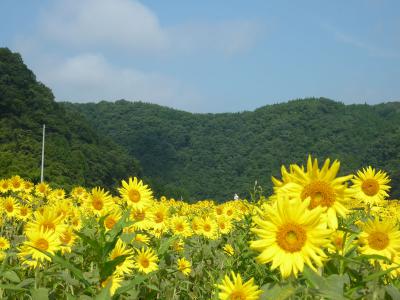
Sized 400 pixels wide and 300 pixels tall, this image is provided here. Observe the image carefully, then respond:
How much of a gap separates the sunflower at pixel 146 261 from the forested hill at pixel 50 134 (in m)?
35.6

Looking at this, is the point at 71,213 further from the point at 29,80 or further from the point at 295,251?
the point at 29,80

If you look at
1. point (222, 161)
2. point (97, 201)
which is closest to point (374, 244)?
point (97, 201)

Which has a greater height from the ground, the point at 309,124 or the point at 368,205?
the point at 309,124

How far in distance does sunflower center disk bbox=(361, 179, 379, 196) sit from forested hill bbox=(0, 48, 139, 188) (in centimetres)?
3627

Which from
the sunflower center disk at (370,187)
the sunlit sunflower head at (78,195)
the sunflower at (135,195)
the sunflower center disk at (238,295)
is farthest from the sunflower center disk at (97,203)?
the sunlit sunflower head at (78,195)

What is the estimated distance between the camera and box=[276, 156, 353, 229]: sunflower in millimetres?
2727

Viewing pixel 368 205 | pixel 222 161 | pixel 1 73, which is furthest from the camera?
pixel 222 161

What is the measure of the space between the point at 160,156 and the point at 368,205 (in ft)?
360

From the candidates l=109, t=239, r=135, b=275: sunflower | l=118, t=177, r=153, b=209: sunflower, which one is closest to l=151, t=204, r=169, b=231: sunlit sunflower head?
l=118, t=177, r=153, b=209: sunflower

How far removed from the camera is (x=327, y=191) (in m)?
2.74

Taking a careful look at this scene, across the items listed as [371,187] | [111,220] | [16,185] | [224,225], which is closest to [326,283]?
[371,187]

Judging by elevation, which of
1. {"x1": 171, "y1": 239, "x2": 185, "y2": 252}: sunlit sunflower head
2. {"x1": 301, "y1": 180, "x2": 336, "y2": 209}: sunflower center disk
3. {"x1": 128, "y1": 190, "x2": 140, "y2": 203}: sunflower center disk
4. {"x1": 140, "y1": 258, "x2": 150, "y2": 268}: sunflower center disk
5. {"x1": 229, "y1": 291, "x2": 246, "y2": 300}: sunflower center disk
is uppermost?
{"x1": 301, "y1": 180, "x2": 336, "y2": 209}: sunflower center disk

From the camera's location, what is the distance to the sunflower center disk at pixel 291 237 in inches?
95.9

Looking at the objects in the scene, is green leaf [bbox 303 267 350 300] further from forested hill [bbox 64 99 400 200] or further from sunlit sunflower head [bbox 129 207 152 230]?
forested hill [bbox 64 99 400 200]
